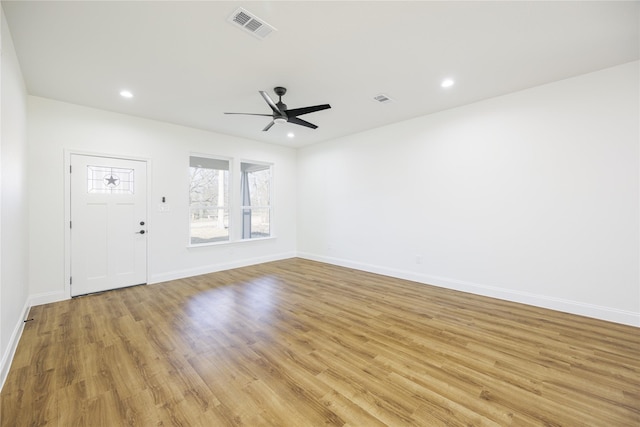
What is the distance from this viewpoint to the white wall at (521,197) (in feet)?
9.80

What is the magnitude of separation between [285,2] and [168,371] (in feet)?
10.1

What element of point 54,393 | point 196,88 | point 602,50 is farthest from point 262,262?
point 602,50

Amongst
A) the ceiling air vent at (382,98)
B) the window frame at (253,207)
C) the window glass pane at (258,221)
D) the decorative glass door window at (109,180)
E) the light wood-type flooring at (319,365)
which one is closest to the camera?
the light wood-type flooring at (319,365)

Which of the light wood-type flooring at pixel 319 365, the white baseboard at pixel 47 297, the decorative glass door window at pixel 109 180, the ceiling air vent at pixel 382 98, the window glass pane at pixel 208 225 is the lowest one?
the light wood-type flooring at pixel 319 365

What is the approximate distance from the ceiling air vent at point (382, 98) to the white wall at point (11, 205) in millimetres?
3738

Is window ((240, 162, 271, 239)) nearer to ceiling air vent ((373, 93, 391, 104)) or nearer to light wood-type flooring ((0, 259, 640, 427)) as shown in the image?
light wood-type flooring ((0, 259, 640, 427))

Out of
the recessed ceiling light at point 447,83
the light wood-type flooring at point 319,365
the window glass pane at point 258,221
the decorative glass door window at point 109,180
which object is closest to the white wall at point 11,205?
the light wood-type flooring at point 319,365

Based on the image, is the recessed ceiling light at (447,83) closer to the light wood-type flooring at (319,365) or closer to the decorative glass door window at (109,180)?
the light wood-type flooring at (319,365)

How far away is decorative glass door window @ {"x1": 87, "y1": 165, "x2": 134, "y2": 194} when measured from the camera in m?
4.08

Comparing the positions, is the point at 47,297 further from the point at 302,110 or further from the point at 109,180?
the point at 302,110

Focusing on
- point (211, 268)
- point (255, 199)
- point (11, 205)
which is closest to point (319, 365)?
point (11, 205)

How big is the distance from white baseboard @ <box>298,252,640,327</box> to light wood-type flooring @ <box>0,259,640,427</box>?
156 mm

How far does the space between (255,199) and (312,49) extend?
14.1ft

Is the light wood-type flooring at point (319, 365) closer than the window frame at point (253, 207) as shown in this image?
Yes
